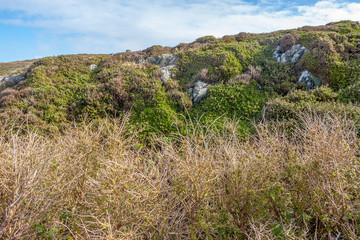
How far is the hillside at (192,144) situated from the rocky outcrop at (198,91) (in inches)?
3.7

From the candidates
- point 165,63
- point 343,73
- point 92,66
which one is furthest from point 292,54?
point 92,66

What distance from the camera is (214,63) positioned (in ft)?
40.5

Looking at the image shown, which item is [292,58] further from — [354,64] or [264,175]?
[264,175]

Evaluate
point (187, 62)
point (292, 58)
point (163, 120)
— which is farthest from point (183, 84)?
point (292, 58)

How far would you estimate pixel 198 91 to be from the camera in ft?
34.7

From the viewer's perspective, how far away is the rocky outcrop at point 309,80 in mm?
9641

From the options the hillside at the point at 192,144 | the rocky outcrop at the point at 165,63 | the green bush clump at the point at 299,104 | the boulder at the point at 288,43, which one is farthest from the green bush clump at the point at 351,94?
the rocky outcrop at the point at 165,63

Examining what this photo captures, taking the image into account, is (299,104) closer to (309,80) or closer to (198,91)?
(309,80)

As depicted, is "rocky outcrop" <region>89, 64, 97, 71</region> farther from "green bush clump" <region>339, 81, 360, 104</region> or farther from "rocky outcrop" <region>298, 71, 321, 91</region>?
"green bush clump" <region>339, 81, 360, 104</region>

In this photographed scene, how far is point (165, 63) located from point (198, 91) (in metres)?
5.20

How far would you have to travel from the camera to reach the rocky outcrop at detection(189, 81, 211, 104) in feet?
33.5

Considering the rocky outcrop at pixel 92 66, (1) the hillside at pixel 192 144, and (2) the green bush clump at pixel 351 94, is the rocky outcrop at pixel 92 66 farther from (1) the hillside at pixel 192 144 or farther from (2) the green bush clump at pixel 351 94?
(2) the green bush clump at pixel 351 94

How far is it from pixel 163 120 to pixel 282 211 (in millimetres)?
6239

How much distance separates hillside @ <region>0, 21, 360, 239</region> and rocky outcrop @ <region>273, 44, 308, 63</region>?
0.26 ft
